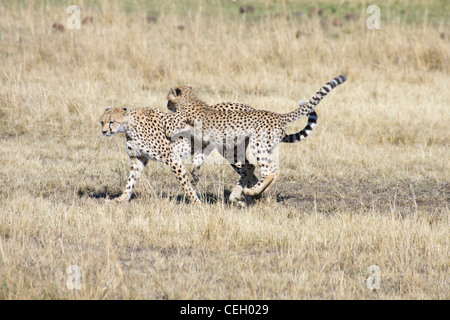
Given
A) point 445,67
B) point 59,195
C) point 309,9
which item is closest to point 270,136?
point 59,195

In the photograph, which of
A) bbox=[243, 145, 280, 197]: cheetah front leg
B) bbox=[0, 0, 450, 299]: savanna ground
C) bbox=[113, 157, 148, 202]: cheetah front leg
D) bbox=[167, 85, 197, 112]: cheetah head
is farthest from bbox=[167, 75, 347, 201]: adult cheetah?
bbox=[113, 157, 148, 202]: cheetah front leg

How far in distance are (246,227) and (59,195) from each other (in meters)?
2.06

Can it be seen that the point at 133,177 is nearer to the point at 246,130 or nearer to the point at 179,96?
the point at 179,96

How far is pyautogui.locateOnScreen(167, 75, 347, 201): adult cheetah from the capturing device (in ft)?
18.9

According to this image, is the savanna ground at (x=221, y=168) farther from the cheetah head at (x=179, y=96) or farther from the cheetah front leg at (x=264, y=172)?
the cheetah head at (x=179, y=96)

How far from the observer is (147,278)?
394 cm

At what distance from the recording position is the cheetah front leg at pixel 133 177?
233 inches

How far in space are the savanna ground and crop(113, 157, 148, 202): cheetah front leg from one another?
0.11m

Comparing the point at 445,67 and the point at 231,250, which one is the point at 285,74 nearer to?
the point at 445,67

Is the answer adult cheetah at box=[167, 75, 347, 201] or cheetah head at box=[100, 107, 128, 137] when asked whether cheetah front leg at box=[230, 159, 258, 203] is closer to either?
adult cheetah at box=[167, 75, 347, 201]

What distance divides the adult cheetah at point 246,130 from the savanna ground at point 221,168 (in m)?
0.29

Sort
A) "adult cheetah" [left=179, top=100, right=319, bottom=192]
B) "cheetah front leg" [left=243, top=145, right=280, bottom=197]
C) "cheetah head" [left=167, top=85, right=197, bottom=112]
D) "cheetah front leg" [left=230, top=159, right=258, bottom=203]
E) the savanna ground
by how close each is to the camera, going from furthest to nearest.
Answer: "cheetah head" [left=167, top=85, right=197, bottom=112]
"cheetah front leg" [left=230, top=159, right=258, bottom=203]
"adult cheetah" [left=179, top=100, right=319, bottom=192]
"cheetah front leg" [left=243, top=145, right=280, bottom=197]
the savanna ground

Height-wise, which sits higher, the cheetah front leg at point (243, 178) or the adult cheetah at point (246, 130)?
the adult cheetah at point (246, 130)

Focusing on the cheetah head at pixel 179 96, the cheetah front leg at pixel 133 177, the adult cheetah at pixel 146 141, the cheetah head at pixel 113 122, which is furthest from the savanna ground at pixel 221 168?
the cheetah head at pixel 179 96
